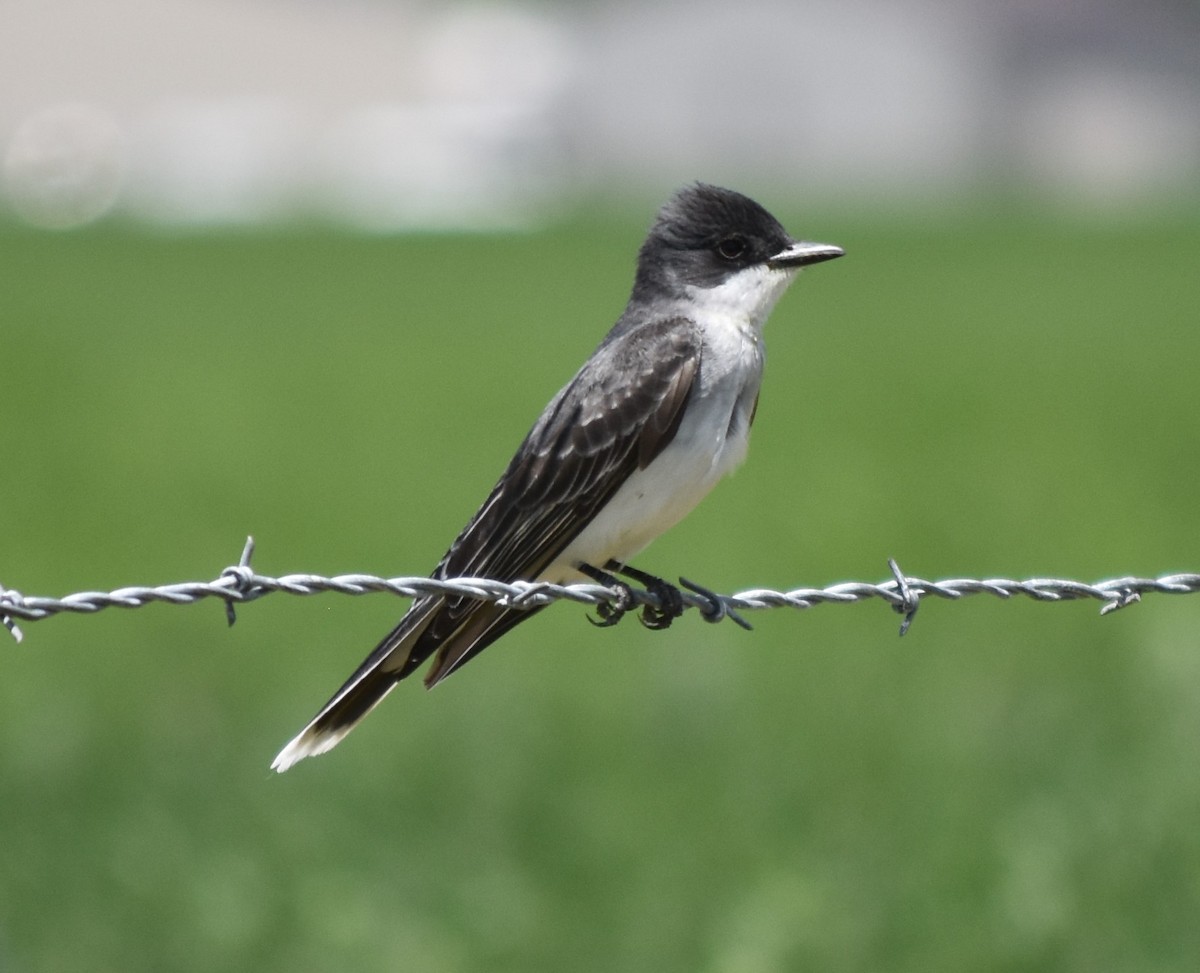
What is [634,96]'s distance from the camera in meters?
84.4

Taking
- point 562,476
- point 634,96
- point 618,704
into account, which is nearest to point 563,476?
point 562,476

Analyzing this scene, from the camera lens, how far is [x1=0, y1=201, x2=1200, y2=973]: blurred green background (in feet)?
22.1

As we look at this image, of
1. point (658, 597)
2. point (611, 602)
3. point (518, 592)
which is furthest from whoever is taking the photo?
point (658, 597)

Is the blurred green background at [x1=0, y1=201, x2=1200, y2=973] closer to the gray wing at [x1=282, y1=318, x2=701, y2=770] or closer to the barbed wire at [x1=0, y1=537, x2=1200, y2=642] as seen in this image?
the gray wing at [x1=282, y1=318, x2=701, y2=770]

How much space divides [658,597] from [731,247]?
3.92 ft

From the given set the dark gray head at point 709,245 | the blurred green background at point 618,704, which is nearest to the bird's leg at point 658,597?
the dark gray head at point 709,245

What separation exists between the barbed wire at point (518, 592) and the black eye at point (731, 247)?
1.31m

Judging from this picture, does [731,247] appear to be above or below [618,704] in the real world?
above

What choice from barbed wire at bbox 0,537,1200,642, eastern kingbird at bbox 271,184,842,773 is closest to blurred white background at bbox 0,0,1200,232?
eastern kingbird at bbox 271,184,842,773

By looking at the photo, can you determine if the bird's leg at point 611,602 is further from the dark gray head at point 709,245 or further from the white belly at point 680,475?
the dark gray head at point 709,245

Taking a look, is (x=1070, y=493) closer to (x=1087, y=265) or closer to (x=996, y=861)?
(x=996, y=861)

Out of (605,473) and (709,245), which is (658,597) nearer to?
(605,473)

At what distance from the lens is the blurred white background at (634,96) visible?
81250 millimetres

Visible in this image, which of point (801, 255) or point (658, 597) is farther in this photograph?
point (801, 255)
